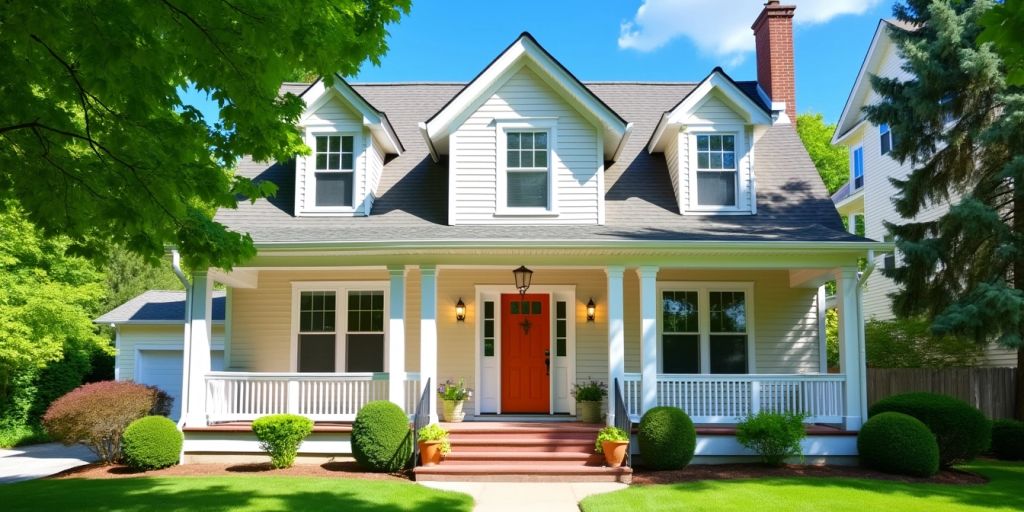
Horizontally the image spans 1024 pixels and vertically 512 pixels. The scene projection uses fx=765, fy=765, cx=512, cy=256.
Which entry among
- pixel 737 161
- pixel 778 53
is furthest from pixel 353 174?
pixel 778 53

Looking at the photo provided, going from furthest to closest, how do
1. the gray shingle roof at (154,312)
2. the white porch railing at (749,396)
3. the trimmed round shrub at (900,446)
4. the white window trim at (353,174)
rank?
the gray shingle roof at (154,312) < the white window trim at (353,174) < the white porch railing at (749,396) < the trimmed round shrub at (900,446)

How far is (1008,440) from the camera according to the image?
538 inches

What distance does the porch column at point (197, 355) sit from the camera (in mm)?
12805

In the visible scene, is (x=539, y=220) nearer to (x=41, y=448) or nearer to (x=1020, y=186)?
(x=1020, y=186)

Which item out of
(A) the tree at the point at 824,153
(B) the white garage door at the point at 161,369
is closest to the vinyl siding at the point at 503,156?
(B) the white garage door at the point at 161,369

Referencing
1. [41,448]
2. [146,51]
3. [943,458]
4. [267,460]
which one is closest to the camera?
[146,51]

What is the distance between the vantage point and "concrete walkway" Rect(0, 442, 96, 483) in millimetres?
13602

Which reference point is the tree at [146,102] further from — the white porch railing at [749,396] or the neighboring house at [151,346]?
the neighboring house at [151,346]

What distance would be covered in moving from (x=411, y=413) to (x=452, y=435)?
831 millimetres

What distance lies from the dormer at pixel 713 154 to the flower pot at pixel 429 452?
6250 mm

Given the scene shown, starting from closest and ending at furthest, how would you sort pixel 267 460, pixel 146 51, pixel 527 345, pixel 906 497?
pixel 146 51, pixel 906 497, pixel 267 460, pixel 527 345

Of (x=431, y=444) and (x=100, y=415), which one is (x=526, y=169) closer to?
(x=431, y=444)

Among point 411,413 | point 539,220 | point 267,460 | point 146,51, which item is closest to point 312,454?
point 267,460

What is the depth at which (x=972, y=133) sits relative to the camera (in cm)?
1506
